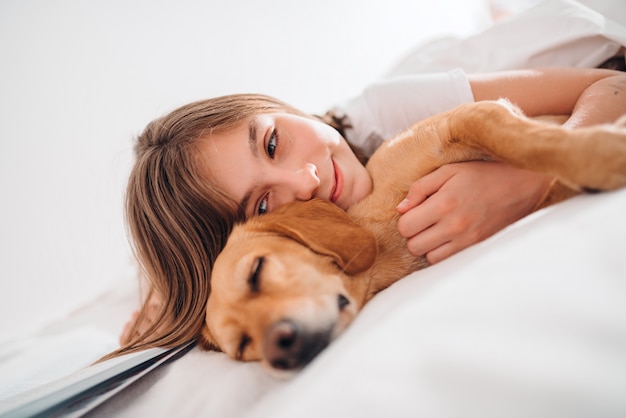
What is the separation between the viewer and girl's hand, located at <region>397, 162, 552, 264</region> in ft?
3.46

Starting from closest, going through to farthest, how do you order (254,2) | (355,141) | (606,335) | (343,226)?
1. (606,335)
2. (343,226)
3. (355,141)
4. (254,2)

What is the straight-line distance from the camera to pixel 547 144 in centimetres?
85

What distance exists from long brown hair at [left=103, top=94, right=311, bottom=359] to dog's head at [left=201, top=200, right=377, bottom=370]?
0.17 m

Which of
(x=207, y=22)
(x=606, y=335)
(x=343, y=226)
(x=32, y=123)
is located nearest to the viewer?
(x=606, y=335)

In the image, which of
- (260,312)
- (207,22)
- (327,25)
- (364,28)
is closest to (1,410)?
(260,312)

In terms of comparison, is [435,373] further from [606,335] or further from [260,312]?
[260,312]

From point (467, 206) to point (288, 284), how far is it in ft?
1.74

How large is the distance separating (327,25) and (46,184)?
233cm

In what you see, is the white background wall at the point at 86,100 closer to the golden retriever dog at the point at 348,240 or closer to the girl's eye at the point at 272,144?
the girl's eye at the point at 272,144

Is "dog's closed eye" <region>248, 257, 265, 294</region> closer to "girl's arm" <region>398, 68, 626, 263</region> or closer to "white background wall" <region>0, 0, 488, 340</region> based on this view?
"girl's arm" <region>398, 68, 626, 263</region>

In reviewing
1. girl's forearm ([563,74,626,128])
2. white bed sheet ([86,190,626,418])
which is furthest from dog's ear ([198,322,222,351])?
girl's forearm ([563,74,626,128])

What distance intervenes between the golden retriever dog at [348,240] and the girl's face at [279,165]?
8cm

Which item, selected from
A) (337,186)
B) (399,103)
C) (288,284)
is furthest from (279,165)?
(399,103)

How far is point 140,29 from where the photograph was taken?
233cm
